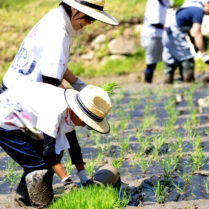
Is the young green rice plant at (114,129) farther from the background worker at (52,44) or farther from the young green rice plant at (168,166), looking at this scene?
the background worker at (52,44)

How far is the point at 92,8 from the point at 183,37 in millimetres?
5002

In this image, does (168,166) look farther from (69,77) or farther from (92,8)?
(92,8)

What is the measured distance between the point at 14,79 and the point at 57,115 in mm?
432

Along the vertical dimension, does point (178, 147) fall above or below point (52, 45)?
below

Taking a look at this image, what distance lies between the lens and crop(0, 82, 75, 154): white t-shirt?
2.75m

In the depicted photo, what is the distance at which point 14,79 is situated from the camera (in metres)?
2.94

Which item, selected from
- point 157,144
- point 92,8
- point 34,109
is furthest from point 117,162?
point 92,8

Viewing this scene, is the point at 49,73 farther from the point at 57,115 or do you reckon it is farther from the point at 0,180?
the point at 0,180

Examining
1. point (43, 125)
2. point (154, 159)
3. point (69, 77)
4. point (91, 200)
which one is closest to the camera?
point (91, 200)

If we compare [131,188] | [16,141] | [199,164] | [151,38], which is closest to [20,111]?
[16,141]

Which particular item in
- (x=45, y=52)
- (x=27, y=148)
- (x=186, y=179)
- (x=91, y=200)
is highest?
(x=45, y=52)

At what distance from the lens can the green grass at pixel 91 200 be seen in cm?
245

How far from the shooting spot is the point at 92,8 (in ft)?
9.70

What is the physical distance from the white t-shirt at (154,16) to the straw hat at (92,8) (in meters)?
4.82
